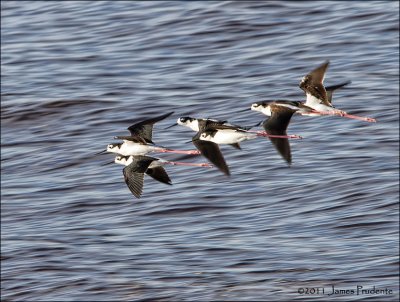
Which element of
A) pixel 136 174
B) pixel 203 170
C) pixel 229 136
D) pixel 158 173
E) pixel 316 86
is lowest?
pixel 203 170

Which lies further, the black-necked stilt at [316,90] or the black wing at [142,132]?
the black wing at [142,132]

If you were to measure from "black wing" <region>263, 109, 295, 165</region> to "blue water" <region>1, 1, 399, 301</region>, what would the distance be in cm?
1060

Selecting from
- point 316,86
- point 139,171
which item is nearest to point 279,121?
point 316,86

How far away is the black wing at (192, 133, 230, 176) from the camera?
30.5ft

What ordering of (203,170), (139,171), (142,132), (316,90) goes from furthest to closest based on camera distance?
1. (203,170)
2. (142,132)
3. (139,171)
4. (316,90)

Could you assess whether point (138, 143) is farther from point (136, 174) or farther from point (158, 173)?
point (158, 173)

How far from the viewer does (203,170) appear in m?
24.5

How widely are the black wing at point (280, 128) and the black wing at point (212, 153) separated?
413mm

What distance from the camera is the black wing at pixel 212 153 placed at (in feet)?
30.5

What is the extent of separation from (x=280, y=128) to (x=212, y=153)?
0.56m

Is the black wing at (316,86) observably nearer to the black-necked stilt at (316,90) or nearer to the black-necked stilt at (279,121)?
the black-necked stilt at (316,90)

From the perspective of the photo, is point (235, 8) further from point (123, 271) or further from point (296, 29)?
point (123, 271)

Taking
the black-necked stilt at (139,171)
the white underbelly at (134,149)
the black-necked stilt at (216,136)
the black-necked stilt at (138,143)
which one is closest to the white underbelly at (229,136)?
the black-necked stilt at (216,136)

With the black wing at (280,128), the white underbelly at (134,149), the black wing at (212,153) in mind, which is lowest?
the white underbelly at (134,149)
